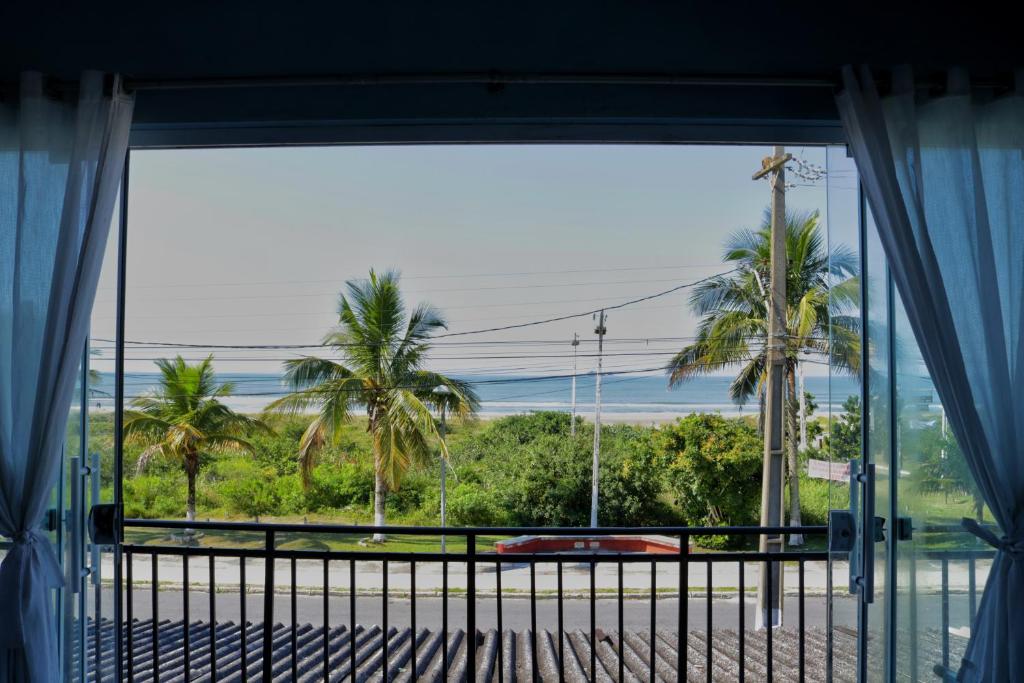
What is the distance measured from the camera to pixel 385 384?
1426 centimetres

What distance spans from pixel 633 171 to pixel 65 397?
69.3 feet

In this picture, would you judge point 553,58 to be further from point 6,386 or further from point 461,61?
point 6,386

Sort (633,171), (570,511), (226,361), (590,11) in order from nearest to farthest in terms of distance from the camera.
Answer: (590,11) < (570,511) < (226,361) < (633,171)

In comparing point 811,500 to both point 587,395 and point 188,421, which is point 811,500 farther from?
point 188,421

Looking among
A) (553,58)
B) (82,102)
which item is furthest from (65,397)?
(553,58)

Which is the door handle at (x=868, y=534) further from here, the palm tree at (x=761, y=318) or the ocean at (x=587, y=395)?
the ocean at (x=587, y=395)

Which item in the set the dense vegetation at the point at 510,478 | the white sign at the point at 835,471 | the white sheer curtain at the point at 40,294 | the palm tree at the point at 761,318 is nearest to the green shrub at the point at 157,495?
the dense vegetation at the point at 510,478

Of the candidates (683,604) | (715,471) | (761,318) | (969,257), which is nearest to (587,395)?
(715,471)

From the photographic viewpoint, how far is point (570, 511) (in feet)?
58.4

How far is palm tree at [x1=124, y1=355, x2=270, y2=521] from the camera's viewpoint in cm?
1597

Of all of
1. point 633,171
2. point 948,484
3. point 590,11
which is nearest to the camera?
point 948,484

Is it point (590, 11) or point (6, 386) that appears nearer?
point (6, 386)

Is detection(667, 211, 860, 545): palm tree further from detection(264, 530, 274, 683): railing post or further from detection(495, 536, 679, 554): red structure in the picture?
detection(264, 530, 274, 683): railing post

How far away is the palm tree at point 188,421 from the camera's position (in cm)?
1597
